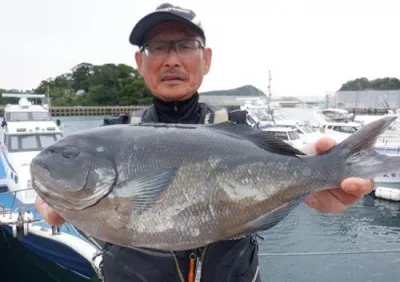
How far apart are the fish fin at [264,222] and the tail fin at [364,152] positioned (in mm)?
331

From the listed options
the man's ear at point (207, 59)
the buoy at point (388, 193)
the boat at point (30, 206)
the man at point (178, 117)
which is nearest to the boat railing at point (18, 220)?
the boat at point (30, 206)

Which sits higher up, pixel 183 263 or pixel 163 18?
pixel 163 18

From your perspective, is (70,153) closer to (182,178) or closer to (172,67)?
(182,178)

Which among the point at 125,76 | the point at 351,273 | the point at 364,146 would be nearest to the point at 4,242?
the point at 351,273

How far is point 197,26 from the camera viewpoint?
2.45m

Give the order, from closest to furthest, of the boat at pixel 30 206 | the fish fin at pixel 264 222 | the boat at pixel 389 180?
the fish fin at pixel 264 222 < the boat at pixel 30 206 < the boat at pixel 389 180

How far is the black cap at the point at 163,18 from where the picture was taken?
94.2 inches

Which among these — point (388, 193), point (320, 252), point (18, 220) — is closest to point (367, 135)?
point (320, 252)

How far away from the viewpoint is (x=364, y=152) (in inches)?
82.4

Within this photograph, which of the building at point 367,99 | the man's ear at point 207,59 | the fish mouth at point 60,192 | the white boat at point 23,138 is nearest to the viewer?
the fish mouth at point 60,192

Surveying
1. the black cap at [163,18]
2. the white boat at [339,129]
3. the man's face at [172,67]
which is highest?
the black cap at [163,18]

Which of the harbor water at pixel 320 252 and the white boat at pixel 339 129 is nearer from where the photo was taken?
the harbor water at pixel 320 252

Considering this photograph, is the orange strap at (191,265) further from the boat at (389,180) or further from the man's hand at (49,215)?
the boat at (389,180)

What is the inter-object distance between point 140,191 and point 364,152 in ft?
3.95
